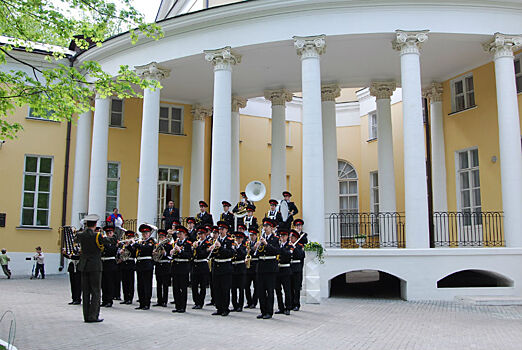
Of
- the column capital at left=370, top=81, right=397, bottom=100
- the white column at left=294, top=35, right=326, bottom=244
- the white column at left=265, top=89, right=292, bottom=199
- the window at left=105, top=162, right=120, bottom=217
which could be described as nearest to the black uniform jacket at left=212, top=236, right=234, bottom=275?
the white column at left=294, top=35, right=326, bottom=244

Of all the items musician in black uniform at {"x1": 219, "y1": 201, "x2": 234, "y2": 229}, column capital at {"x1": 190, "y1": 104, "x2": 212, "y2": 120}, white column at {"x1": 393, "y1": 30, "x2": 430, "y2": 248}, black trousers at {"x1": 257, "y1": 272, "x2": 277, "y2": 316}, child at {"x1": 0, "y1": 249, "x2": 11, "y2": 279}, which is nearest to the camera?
black trousers at {"x1": 257, "y1": 272, "x2": 277, "y2": 316}

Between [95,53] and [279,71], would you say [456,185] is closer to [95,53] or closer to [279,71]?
[279,71]

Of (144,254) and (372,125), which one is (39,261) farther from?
(372,125)

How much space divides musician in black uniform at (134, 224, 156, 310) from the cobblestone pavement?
14.9 inches

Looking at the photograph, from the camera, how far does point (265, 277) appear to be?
34.6 ft

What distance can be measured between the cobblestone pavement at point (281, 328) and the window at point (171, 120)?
437 inches

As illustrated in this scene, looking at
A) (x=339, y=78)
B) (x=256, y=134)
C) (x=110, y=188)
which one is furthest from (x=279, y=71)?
(x=110, y=188)

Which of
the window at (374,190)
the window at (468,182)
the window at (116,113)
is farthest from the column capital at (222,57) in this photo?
the window at (374,190)

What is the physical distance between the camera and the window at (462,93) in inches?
755

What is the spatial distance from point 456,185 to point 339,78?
5.78 metres

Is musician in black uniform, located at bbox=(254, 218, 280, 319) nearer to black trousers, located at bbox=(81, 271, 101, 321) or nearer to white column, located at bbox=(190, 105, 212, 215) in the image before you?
black trousers, located at bbox=(81, 271, 101, 321)

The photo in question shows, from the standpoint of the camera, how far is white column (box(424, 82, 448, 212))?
64.8 ft

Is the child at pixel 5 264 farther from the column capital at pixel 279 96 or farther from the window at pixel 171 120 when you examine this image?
the column capital at pixel 279 96

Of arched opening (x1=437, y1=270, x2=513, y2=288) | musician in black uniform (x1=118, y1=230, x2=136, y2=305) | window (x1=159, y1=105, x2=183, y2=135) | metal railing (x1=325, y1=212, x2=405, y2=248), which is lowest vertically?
arched opening (x1=437, y1=270, x2=513, y2=288)
